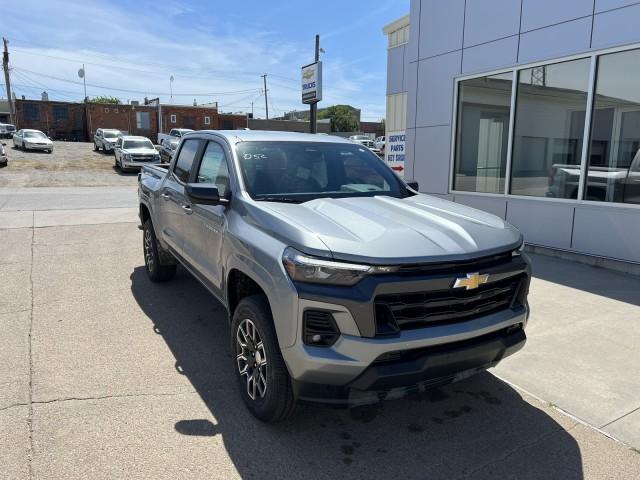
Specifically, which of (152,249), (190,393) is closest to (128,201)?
(152,249)

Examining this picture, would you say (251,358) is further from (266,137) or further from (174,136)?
(174,136)

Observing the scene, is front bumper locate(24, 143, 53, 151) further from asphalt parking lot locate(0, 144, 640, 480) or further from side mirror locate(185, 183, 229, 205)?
side mirror locate(185, 183, 229, 205)

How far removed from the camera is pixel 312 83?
14.4 metres

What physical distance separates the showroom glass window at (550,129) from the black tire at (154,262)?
234 inches

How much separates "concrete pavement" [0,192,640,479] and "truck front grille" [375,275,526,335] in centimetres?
82

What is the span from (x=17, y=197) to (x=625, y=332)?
1690 cm

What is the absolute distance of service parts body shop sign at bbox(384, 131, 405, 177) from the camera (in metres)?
11.2

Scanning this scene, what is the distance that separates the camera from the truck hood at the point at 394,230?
2.61m

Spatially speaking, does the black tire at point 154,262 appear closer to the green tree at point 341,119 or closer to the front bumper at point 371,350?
the front bumper at point 371,350

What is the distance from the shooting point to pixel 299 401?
2.90 metres

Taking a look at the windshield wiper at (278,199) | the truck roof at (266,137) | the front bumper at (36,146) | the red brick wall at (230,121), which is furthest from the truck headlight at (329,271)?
the red brick wall at (230,121)

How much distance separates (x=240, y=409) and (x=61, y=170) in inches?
1044

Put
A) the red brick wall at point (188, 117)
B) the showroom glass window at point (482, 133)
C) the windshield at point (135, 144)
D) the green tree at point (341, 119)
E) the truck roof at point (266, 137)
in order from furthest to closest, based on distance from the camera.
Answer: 1. the green tree at point (341, 119)
2. the red brick wall at point (188, 117)
3. the windshield at point (135, 144)
4. the showroom glass window at point (482, 133)
5. the truck roof at point (266, 137)

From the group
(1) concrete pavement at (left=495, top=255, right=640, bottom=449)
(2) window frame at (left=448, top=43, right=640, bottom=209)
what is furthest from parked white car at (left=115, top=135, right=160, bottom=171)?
(1) concrete pavement at (left=495, top=255, right=640, bottom=449)
